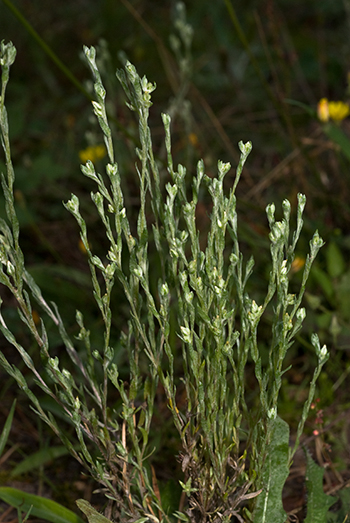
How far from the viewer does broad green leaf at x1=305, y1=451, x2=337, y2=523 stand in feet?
3.89

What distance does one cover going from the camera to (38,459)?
1541 millimetres

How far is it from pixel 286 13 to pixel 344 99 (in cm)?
121

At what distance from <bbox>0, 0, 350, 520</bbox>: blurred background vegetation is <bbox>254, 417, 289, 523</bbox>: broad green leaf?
191 mm

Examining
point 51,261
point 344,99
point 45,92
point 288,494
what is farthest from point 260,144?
point 288,494

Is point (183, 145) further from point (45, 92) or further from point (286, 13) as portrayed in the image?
point (286, 13)

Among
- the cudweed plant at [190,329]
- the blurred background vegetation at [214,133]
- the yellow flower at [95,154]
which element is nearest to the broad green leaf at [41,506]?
the cudweed plant at [190,329]

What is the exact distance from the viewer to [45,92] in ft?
11.8

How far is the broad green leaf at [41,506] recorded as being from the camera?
1244 millimetres

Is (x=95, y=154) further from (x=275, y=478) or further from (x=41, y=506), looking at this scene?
(x=275, y=478)

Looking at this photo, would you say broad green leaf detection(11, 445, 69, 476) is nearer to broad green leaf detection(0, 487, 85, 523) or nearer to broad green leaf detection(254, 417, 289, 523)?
broad green leaf detection(0, 487, 85, 523)

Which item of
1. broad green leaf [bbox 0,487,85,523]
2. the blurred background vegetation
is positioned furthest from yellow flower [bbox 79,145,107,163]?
broad green leaf [bbox 0,487,85,523]

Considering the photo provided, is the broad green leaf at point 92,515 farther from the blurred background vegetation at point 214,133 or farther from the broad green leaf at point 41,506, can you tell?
the blurred background vegetation at point 214,133

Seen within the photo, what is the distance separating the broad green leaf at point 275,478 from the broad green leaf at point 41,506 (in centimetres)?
44

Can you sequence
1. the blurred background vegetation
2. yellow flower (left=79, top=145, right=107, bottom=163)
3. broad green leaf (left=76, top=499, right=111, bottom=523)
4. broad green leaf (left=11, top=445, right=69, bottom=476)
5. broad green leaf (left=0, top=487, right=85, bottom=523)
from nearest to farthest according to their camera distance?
broad green leaf (left=76, top=499, right=111, bottom=523) < broad green leaf (left=0, top=487, right=85, bottom=523) < broad green leaf (left=11, top=445, right=69, bottom=476) < the blurred background vegetation < yellow flower (left=79, top=145, right=107, bottom=163)
